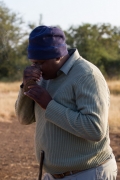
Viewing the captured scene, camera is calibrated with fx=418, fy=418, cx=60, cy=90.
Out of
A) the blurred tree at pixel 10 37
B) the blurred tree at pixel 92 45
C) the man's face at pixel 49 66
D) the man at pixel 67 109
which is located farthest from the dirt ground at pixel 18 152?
the blurred tree at pixel 92 45

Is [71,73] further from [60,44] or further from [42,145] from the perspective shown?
[42,145]

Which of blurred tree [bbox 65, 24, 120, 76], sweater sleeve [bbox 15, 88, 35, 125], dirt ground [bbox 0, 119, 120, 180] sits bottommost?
blurred tree [bbox 65, 24, 120, 76]

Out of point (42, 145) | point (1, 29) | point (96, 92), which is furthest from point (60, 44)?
point (1, 29)

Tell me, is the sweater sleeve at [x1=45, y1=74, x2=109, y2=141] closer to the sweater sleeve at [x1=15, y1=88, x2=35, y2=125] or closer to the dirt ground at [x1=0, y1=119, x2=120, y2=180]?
the sweater sleeve at [x1=15, y1=88, x2=35, y2=125]

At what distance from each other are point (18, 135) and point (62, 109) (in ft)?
21.1

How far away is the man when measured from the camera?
2178mm

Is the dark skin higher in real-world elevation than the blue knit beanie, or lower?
lower

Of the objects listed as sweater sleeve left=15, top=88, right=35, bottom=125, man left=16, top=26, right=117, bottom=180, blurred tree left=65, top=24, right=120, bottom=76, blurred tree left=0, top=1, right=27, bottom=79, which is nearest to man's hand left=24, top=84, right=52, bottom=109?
man left=16, top=26, right=117, bottom=180

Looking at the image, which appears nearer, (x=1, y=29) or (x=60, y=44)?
(x=60, y=44)

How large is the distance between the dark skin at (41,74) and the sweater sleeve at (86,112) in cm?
6

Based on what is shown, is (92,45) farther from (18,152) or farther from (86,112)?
(86,112)

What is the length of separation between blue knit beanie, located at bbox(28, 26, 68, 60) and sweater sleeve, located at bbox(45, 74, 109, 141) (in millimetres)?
223

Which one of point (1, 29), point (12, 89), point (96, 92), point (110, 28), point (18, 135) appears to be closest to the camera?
point (96, 92)

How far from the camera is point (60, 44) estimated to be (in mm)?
2350
